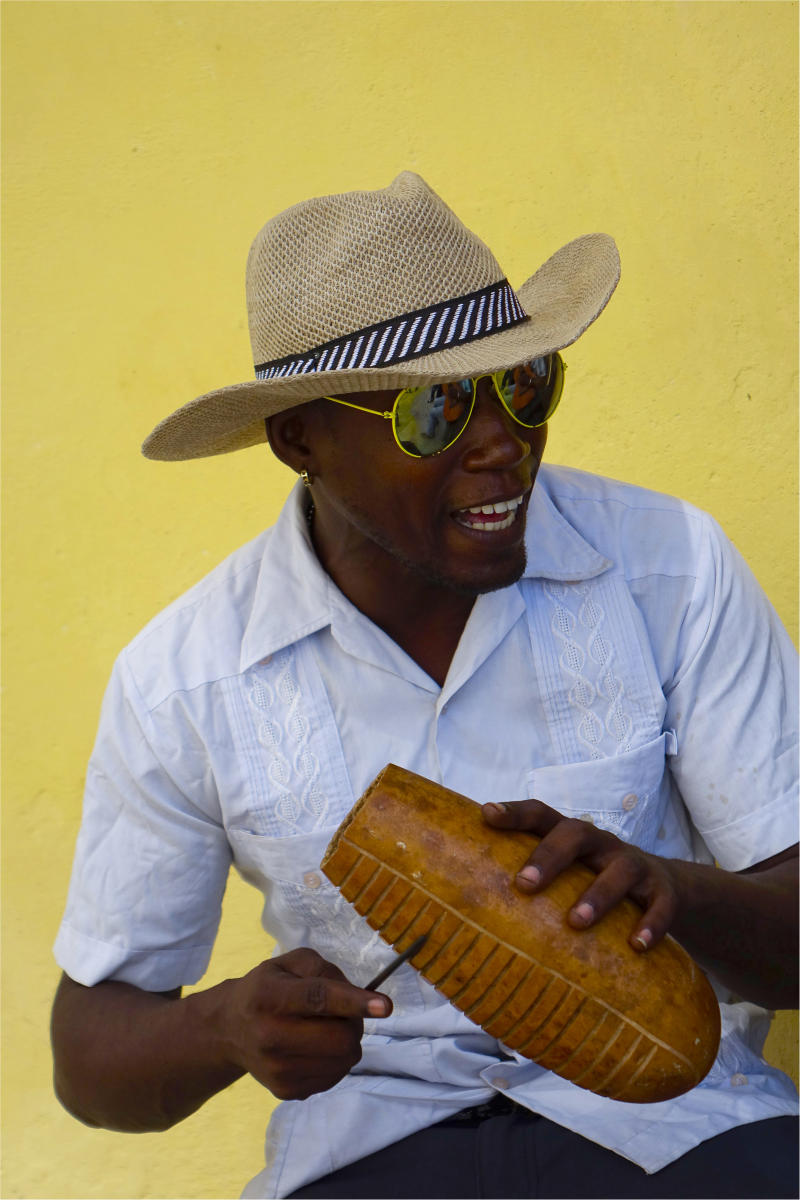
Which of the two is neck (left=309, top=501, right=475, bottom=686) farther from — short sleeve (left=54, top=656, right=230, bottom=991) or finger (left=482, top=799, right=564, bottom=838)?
finger (left=482, top=799, right=564, bottom=838)

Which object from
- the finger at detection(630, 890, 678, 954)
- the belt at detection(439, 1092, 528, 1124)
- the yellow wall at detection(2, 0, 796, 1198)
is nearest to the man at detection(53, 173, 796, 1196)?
the belt at detection(439, 1092, 528, 1124)

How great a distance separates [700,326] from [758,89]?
551 mm

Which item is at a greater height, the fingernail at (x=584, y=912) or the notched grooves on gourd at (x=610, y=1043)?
the fingernail at (x=584, y=912)

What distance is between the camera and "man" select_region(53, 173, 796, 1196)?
2.04 metres

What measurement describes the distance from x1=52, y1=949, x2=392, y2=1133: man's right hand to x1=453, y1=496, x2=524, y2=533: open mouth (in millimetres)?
692

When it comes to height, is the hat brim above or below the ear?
above

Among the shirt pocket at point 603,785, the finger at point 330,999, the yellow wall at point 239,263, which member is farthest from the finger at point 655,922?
the yellow wall at point 239,263

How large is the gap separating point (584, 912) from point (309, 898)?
785 mm

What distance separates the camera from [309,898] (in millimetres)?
2268

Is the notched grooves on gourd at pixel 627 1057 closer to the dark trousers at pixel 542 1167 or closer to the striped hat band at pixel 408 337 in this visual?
the dark trousers at pixel 542 1167

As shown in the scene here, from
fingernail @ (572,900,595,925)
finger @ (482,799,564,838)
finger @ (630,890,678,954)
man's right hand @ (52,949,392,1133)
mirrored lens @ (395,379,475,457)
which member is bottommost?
man's right hand @ (52,949,392,1133)

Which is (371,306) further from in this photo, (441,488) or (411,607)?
(411,607)

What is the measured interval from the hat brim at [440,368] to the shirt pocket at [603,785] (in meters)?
0.68

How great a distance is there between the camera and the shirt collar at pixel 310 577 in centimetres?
226
